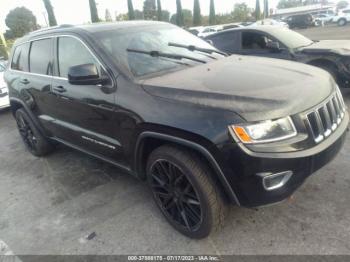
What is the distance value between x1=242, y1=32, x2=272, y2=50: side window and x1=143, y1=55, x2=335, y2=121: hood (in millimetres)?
3773

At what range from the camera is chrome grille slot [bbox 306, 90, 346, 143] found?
2.29 meters

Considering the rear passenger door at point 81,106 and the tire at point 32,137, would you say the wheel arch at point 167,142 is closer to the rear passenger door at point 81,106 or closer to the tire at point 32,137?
the rear passenger door at point 81,106

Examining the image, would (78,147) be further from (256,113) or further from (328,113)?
(328,113)

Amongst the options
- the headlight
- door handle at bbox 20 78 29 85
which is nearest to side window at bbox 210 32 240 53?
door handle at bbox 20 78 29 85

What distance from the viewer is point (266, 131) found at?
2.16 m

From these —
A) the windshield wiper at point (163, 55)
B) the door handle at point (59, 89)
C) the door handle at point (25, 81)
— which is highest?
the windshield wiper at point (163, 55)

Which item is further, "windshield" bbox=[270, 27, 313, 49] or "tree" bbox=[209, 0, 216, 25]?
"tree" bbox=[209, 0, 216, 25]

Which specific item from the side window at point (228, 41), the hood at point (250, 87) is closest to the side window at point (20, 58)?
the hood at point (250, 87)

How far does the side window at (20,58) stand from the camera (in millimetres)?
4422

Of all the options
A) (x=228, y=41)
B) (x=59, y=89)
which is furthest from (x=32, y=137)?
(x=228, y=41)

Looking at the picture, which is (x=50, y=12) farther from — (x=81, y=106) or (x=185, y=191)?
(x=185, y=191)

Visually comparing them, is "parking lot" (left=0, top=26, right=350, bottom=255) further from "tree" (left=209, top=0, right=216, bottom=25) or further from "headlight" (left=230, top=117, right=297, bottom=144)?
"tree" (left=209, top=0, right=216, bottom=25)

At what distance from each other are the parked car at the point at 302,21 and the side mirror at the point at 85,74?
1491 inches

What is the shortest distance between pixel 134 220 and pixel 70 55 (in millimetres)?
1919
